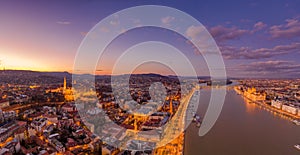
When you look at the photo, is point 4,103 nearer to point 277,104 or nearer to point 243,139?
point 243,139

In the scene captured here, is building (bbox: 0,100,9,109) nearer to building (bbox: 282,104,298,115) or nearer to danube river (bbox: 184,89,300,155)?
danube river (bbox: 184,89,300,155)

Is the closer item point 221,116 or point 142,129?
point 142,129

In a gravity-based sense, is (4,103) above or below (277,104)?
above

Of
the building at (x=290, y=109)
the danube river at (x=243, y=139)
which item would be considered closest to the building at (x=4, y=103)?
the danube river at (x=243, y=139)

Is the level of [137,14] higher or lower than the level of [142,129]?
higher

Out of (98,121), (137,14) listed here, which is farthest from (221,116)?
(137,14)

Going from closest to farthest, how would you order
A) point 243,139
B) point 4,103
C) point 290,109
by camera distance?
1. point 243,139
2. point 4,103
3. point 290,109

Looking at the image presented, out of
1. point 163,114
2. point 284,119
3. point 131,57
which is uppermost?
point 131,57

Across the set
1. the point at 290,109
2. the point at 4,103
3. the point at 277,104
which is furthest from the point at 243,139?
the point at 4,103

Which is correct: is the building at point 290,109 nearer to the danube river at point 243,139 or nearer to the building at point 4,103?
the danube river at point 243,139

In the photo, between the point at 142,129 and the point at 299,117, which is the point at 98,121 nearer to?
the point at 142,129

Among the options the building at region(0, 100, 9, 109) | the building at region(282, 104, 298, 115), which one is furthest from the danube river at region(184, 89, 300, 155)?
the building at region(0, 100, 9, 109)
